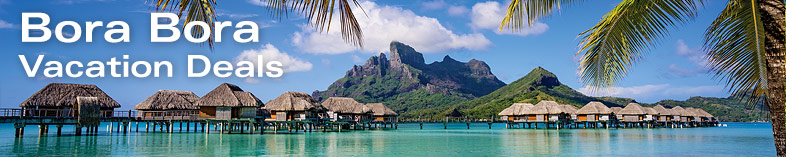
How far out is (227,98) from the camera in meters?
34.4

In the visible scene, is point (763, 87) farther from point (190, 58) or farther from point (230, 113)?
point (230, 113)

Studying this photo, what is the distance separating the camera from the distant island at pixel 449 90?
11100 centimetres

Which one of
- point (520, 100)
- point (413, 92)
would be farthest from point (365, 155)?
point (413, 92)

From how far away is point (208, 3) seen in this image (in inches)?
158

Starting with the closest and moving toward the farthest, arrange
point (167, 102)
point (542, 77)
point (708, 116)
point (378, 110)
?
point (167, 102) < point (378, 110) < point (708, 116) < point (542, 77)

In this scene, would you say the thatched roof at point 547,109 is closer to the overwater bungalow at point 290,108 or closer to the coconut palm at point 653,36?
the overwater bungalow at point 290,108

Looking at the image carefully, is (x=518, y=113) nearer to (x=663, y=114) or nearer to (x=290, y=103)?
→ (x=663, y=114)

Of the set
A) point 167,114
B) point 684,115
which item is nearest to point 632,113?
point 684,115

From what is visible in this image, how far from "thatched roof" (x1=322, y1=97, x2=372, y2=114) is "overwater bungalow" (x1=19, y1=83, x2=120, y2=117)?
1939cm

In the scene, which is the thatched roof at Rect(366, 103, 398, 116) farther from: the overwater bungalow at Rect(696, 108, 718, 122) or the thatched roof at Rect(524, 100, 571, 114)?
the overwater bungalow at Rect(696, 108, 718, 122)

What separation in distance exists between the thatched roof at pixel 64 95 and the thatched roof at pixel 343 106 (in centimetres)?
1946

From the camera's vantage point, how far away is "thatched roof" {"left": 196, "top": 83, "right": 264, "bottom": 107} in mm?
34275

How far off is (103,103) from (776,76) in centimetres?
3728

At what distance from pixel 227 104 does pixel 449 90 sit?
125 m
